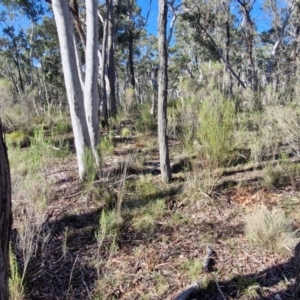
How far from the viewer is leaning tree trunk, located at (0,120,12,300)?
124cm

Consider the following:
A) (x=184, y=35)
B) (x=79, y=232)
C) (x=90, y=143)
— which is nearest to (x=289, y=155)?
(x=90, y=143)

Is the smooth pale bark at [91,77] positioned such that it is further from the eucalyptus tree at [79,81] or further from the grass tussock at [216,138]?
the grass tussock at [216,138]

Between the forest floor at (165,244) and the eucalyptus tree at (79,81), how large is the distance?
1.74ft

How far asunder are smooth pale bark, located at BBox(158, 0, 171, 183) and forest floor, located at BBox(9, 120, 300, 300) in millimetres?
259

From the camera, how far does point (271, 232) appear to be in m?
2.55

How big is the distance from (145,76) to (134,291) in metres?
36.5

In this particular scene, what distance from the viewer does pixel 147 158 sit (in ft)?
16.3

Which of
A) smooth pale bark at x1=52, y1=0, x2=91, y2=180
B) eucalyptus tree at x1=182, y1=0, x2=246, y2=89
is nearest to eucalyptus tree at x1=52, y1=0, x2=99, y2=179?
smooth pale bark at x1=52, y1=0, x2=91, y2=180

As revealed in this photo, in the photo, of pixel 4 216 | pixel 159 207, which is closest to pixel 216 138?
pixel 159 207

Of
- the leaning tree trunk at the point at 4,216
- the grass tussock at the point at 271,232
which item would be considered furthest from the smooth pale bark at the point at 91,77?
the leaning tree trunk at the point at 4,216

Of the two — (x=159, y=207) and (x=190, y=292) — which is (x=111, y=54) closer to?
(x=159, y=207)

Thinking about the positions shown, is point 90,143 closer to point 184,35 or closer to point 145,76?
point 184,35

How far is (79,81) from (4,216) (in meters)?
2.93

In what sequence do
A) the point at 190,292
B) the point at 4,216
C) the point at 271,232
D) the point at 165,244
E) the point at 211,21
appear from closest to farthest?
the point at 4,216
the point at 190,292
the point at 271,232
the point at 165,244
the point at 211,21
